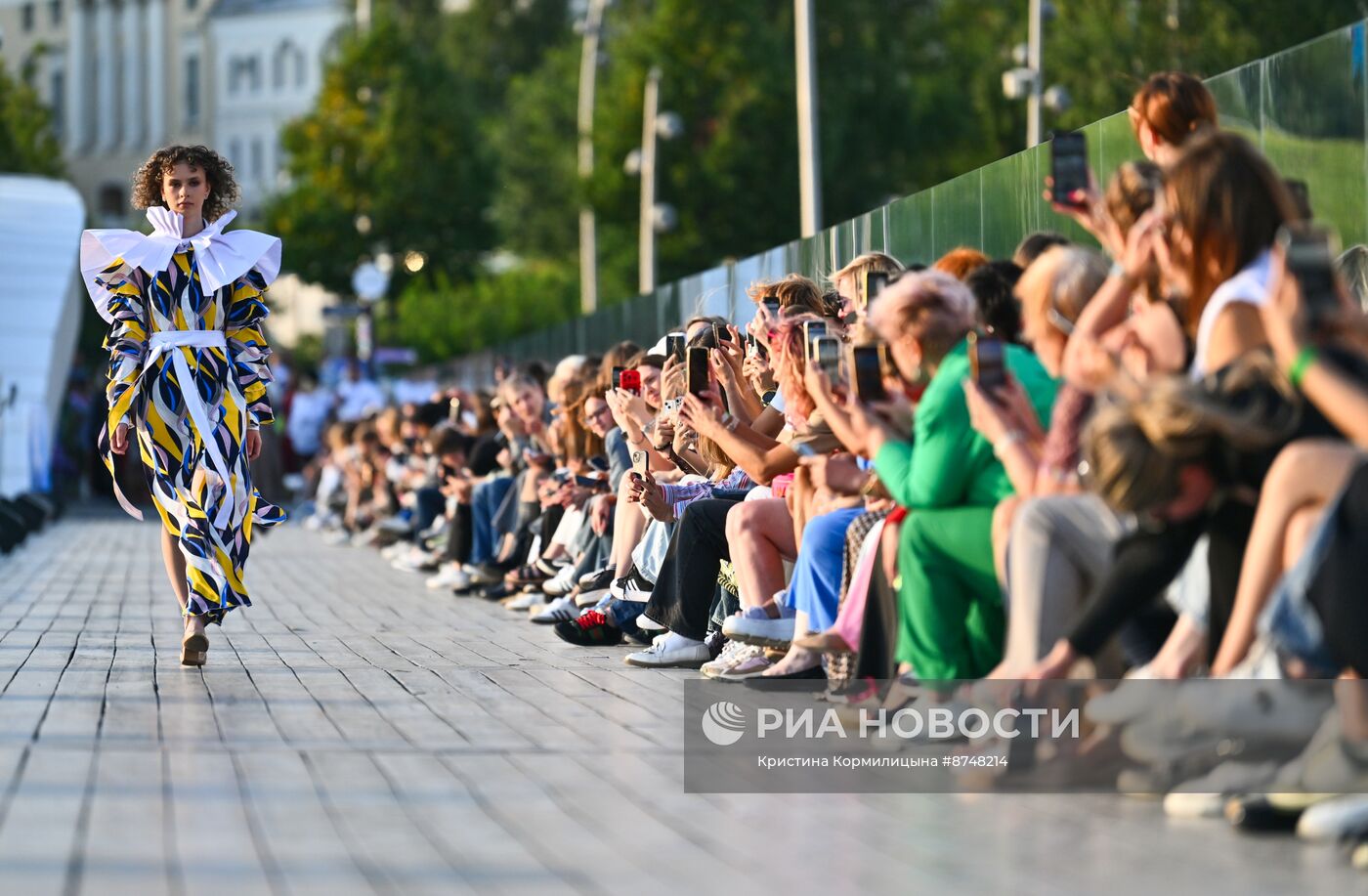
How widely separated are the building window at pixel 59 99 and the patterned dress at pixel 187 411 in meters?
102

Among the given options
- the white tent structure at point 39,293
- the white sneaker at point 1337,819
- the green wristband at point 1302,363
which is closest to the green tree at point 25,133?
the white tent structure at point 39,293

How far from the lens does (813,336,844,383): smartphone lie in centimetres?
788

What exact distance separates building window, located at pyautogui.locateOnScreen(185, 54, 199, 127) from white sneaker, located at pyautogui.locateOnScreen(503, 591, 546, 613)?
95.7 m

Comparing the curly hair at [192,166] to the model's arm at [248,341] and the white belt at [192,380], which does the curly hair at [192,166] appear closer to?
the model's arm at [248,341]

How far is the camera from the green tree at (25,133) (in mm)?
63750

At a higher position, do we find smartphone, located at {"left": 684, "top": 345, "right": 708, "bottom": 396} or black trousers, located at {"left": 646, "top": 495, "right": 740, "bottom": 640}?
smartphone, located at {"left": 684, "top": 345, "right": 708, "bottom": 396}

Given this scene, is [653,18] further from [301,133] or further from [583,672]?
[583,672]

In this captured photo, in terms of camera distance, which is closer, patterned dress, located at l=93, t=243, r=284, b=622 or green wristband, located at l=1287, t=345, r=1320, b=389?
green wristband, located at l=1287, t=345, r=1320, b=389

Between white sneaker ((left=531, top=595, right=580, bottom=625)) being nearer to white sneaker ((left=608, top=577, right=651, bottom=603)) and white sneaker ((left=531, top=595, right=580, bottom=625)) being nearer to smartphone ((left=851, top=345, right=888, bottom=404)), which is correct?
white sneaker ((left=608, top=577, right=651, bottom=603))

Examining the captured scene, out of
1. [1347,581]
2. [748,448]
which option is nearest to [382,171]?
[748,448]

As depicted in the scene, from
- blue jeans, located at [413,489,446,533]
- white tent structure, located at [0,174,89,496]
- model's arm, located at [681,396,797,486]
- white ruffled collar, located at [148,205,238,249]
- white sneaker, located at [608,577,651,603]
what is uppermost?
white tent structure, located at [0,174,89,496]

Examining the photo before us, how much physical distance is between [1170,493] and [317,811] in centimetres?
219

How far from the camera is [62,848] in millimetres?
5434

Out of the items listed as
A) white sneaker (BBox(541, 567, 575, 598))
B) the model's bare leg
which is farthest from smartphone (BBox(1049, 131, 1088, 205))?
white sneaker (BBox(541, 567, 575, 598))
